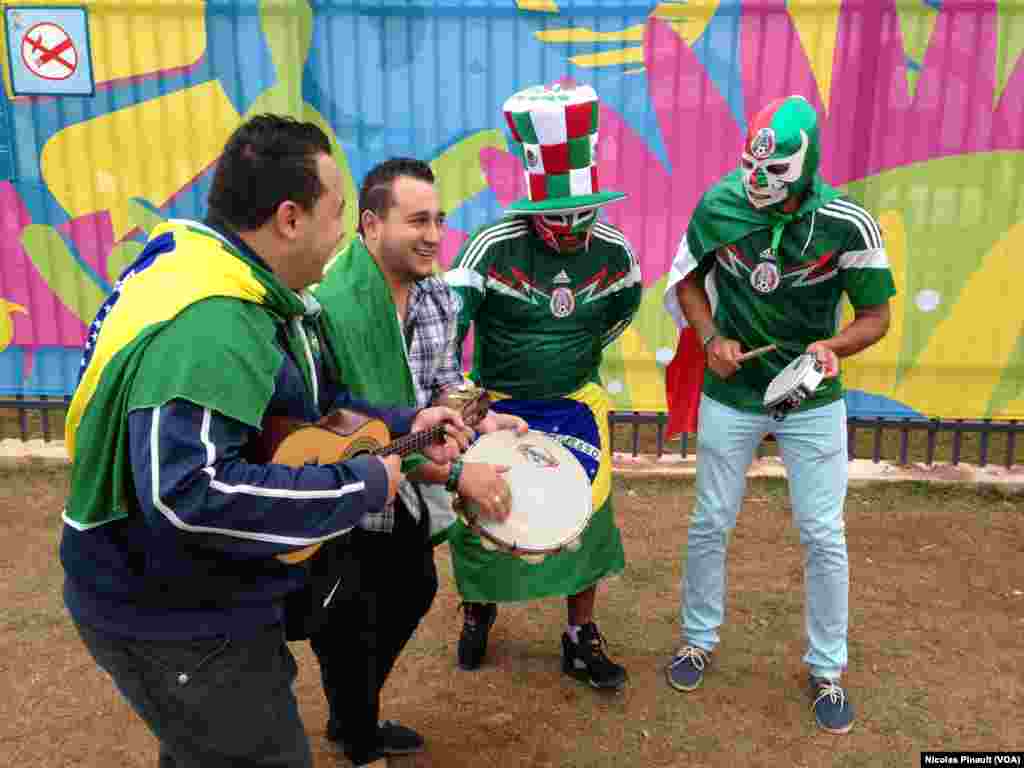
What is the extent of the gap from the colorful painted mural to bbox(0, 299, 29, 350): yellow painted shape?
1.29 feet

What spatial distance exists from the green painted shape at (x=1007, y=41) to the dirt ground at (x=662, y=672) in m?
2.57

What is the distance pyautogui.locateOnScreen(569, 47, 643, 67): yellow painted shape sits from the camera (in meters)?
5.95

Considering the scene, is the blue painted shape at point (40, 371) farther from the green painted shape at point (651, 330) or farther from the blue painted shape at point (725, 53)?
the blue painted shape at point (725, 53)

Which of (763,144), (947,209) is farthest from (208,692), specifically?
(947,209)

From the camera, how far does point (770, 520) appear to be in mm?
5793

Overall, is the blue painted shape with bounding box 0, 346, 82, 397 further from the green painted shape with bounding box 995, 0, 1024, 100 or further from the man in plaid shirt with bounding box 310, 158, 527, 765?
the green painted shape with bounding box 995, 0, 1024, 100

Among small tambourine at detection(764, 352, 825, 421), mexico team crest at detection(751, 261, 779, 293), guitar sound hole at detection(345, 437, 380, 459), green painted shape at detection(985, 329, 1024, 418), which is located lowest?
green painted shape at detection(985, 329, 1024, 418)

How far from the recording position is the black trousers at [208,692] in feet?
7.22

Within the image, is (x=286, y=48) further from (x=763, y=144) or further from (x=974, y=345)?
(x=974, y=345)

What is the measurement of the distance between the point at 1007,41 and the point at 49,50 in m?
5.66

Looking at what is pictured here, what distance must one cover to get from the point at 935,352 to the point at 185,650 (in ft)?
17.0

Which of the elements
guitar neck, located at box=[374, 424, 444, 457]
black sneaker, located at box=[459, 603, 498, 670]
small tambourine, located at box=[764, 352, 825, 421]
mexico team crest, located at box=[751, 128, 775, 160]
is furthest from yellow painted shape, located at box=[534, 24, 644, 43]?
guitar neck, located at box=[374, 424, 444, 457]

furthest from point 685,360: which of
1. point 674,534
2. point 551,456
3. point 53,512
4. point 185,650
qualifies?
point 53,512

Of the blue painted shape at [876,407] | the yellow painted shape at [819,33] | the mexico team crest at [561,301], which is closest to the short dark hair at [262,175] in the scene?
the mexico team crest at [561,301]
